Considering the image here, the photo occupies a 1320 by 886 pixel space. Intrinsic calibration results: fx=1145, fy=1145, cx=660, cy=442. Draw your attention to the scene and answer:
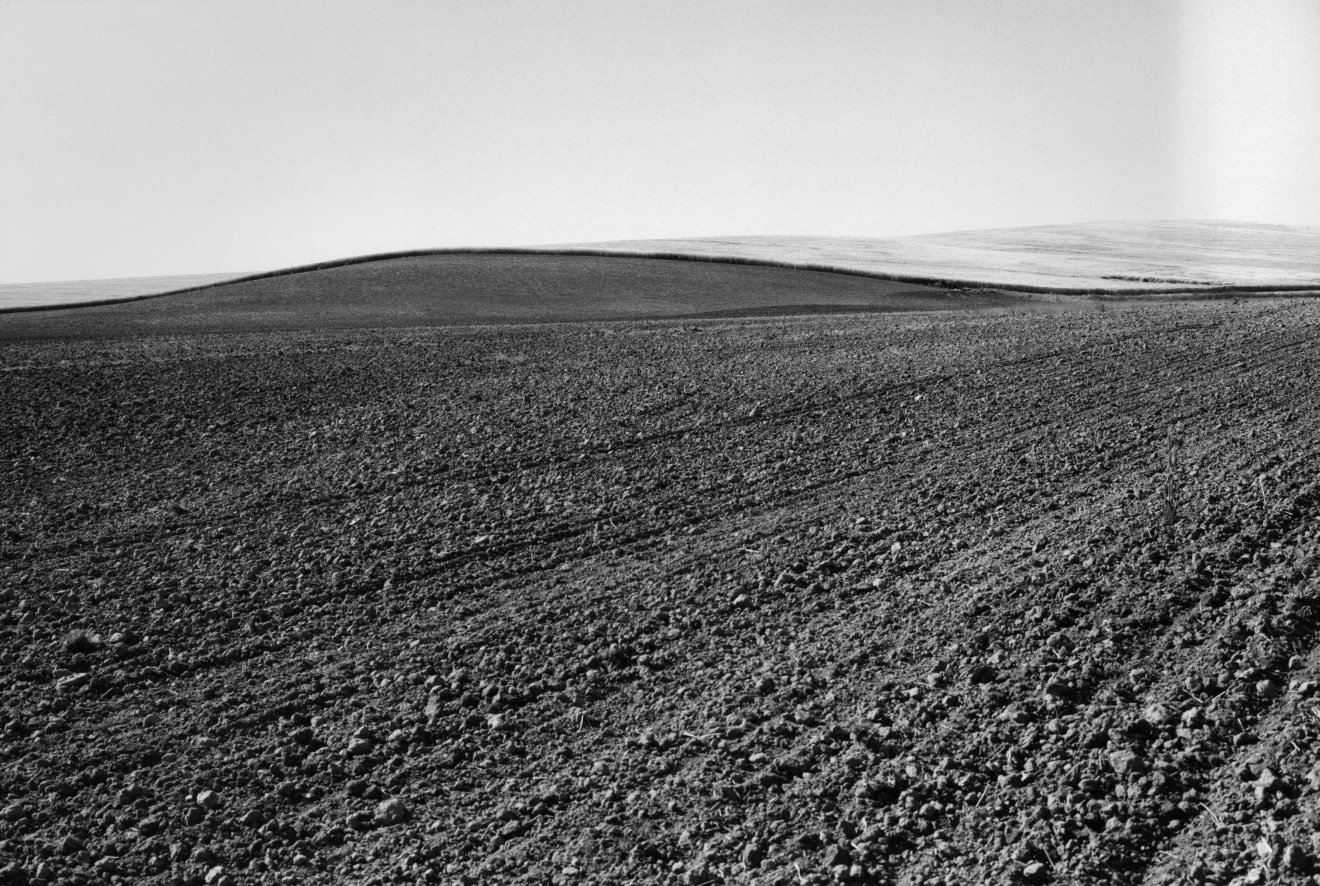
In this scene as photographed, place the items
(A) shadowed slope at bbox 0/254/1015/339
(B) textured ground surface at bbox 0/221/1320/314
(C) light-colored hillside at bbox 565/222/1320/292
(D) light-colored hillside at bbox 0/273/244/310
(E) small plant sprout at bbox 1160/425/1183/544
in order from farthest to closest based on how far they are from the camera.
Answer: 1. (D) light-colored hillside at bbox 0/273/244/310
2. (C) light-colored hillside at bbox 565/222/1320/292
3. (B) textured ground surface at bbox 0/221/1320/314
4. (A) shadowed slope at bbox 0/254/1015/339
5. (E) small plant sprout at bbox 1160/425/1183/544

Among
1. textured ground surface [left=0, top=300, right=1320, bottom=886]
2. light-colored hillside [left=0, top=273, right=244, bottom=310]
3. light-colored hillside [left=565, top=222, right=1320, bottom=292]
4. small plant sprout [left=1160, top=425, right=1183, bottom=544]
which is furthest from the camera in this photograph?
light-colored hillside [left=0, top=273, right=244, bottom=310]

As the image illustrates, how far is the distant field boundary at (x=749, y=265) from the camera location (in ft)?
90.9

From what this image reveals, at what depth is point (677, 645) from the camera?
5414mm

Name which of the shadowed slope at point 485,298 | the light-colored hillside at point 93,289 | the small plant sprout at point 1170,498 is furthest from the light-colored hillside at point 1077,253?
the small plant sprout at point 1170,498

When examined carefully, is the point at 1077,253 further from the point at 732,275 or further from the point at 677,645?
the point at 677,645

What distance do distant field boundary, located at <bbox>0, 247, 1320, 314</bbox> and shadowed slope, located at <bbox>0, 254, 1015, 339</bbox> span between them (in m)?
0.74

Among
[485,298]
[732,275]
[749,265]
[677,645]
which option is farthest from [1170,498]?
[749,265]

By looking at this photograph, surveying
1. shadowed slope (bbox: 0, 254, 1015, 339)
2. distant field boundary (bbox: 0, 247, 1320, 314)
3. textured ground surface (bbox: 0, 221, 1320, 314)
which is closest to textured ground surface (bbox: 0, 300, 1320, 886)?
shadowed slope (bbox: 0, 254, 1015, 339)

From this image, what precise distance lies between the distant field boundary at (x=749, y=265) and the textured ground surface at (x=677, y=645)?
18219mm

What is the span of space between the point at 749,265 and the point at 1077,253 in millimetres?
13060

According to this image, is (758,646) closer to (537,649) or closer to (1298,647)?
(537,649)

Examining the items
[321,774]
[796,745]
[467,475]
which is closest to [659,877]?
[796,745]

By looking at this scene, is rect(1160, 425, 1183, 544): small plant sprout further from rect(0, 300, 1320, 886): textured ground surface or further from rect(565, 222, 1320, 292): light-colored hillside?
rect(565, 222, 1320, 292): light-colored hillside

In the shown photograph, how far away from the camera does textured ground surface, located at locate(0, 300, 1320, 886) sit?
3781 millimetres
